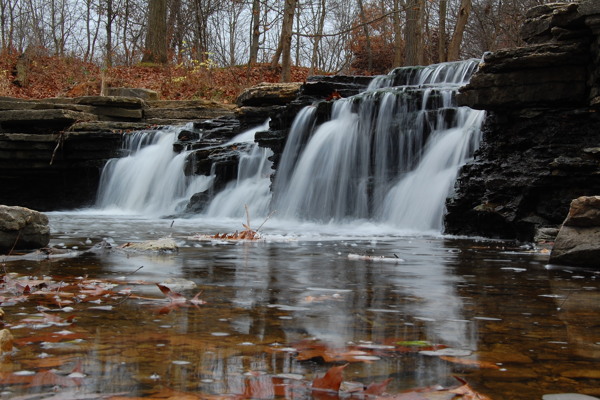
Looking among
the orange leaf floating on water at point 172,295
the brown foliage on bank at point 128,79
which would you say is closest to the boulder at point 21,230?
the orange leaf floating on water at point 172,295

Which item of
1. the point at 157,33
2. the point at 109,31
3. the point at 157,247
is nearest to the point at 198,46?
the point at 157,33

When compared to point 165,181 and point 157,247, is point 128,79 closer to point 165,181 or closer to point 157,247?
point 165,181

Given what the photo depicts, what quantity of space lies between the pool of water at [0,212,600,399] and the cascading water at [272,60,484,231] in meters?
5.73

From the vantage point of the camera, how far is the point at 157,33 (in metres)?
29.2

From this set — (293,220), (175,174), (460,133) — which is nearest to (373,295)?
(460,133)

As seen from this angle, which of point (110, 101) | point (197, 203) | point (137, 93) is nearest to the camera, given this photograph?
point (197, 203)

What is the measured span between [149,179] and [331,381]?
54.2ft

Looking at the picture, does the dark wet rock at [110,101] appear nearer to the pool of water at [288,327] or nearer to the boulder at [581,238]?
the pool of water at [288,327]

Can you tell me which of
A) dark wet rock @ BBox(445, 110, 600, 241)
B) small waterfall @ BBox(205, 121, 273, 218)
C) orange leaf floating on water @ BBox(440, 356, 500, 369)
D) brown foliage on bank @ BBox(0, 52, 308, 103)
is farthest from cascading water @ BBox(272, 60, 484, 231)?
brown foliage on bank @ BBox(0, 52, 308, 103)

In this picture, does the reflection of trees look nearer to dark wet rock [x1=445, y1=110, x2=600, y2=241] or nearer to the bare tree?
dark wet rock [x1=445, y1=110, x2=600, y2=241]

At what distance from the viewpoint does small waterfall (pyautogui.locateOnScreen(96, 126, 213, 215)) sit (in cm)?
1687

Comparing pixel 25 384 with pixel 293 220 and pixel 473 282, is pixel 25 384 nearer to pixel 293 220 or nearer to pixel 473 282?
pixel 473 282

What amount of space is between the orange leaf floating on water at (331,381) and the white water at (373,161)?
8.77 m

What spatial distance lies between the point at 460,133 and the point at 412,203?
1673 millimetres
